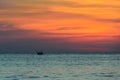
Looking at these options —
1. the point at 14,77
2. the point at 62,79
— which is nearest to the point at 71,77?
the point at 62,79

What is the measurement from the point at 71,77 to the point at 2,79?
8.97 meters

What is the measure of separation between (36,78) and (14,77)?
3173 mm

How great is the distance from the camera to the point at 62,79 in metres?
56.5

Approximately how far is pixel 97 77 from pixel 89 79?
307 centimetres

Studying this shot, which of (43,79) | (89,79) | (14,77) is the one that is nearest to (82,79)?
(89,79)

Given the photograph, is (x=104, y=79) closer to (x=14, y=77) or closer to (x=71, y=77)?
(x=71, y=77)

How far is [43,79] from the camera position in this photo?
5728cm

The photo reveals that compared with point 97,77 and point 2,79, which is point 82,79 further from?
point 2,79

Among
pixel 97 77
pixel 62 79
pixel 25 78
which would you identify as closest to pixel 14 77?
pixel 25 78

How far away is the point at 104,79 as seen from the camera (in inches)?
2223

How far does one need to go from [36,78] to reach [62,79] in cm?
398

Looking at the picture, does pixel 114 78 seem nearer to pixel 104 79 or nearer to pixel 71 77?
pixel 104 79

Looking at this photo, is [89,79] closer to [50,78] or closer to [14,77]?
[50,78]

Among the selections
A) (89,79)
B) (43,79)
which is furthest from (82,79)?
(43,79)
